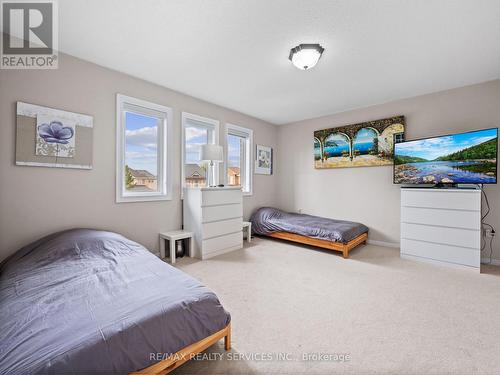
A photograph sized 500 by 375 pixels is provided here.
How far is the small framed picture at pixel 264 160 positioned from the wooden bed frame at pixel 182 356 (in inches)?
→ 142

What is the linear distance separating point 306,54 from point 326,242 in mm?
2598

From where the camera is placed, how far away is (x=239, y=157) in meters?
4.64

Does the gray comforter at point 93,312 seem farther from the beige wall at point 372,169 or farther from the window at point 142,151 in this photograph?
the beige wall at point 372,169

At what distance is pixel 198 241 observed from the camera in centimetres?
326

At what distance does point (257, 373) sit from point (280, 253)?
2.26 m

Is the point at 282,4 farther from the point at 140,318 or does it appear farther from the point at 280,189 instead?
the point at 280,189

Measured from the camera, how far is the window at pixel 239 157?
4.40 m

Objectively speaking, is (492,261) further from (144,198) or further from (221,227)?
(144,198)

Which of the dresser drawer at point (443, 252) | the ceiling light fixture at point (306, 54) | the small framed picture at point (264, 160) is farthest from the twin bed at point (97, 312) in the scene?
the small framed picture at point (264, 160)

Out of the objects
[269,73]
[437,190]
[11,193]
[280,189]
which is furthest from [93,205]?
[437,190]

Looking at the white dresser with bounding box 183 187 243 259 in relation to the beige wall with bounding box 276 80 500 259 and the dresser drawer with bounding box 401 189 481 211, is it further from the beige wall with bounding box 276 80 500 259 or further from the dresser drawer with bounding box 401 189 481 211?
the dresser drawer with bounding box 401 189 481 211

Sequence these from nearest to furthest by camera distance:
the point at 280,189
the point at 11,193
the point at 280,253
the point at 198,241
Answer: the point at 11,193, the point at 198,241, the point at 280,253, the point at 280,189

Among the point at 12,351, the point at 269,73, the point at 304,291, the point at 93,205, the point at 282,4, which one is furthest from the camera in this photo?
the point at 269,73

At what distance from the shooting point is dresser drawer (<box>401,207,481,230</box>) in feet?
9.00
